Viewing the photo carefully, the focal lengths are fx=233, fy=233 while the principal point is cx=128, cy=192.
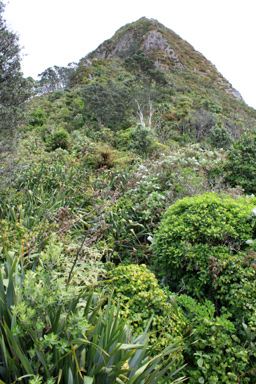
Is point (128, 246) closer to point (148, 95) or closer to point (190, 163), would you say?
point (190, 163)

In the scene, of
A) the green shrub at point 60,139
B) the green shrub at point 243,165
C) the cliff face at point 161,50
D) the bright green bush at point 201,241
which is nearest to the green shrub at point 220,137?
the green shrub at point 60,139

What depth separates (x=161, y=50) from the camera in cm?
5028

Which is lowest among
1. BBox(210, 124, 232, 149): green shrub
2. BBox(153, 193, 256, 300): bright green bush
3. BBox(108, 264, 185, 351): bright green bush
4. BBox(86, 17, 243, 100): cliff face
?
BBox(108, 264, 185, 351): bright green bush

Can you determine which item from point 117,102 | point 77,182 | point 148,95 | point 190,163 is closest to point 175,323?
point 77,182

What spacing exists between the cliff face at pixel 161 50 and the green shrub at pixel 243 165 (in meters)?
44.5

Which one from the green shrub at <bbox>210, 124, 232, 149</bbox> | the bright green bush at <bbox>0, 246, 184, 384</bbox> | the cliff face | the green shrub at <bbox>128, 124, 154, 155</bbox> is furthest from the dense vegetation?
the cliff face

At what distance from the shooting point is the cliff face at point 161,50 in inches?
1849

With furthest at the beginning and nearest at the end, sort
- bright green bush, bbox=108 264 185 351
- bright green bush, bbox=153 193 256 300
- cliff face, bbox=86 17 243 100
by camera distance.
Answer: cliff face, bbox=86 17 243 100
bright green bush, bbox=153 193 256 300
bright green bush, bbox=108 264 185 351

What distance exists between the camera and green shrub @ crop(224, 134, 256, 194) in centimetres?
498

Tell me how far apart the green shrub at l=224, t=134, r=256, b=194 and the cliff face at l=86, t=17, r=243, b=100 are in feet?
146

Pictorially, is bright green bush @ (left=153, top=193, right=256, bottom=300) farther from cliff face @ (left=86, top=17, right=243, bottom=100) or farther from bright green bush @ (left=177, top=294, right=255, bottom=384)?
cliff face @ (left=86, top=17, right=243, bottom=100)

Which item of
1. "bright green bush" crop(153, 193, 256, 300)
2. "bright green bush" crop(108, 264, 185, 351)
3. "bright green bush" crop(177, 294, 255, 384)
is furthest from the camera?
"bright green bush" crop(153, 193, 256, 300)

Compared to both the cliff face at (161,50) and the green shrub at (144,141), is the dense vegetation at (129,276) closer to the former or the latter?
the green shrub at (144,141)

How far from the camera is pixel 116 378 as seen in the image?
1329 mm
